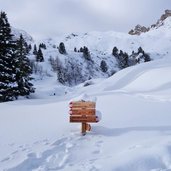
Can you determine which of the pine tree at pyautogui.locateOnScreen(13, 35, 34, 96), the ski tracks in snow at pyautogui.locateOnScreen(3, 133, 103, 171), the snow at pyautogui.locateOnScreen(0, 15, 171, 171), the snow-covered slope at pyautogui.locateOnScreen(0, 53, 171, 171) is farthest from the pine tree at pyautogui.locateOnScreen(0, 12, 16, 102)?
the ski tracks in snow at pyautogui.locateOnScreen(3, 133, 103, 171)

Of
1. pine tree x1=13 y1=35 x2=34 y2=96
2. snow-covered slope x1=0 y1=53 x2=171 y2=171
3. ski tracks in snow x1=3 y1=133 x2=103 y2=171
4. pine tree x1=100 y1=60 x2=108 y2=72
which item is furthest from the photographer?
pine tree x1=100 y1=60 x2=108 y2=72

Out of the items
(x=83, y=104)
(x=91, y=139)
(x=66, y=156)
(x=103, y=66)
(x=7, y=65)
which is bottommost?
(x=66, y=156)

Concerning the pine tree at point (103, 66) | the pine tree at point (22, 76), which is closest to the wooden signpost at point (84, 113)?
the pine tree at point (22, 76)

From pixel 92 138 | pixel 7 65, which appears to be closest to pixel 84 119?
pixel 92 138

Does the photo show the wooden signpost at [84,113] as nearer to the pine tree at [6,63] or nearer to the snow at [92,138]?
the snow at [92,138]

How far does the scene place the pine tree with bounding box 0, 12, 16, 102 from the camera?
94.1 feet

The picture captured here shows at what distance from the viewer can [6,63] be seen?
96.0 feet

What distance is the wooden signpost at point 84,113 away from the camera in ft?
38.7

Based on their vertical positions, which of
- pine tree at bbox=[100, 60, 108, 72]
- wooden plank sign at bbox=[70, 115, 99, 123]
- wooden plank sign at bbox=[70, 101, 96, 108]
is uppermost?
pine tree at bbox=[100, 60, 108, 72]

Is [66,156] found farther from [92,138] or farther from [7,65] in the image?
[7,65]

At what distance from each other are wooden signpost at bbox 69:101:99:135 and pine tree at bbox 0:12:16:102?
17292mm

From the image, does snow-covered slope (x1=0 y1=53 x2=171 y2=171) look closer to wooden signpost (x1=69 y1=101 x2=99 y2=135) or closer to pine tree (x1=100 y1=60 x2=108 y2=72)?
wooden signpost (x1=69 y1=101 x2=99 y2=135)

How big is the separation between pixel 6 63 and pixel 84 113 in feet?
61.3

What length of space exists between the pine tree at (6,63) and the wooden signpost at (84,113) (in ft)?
56.7
